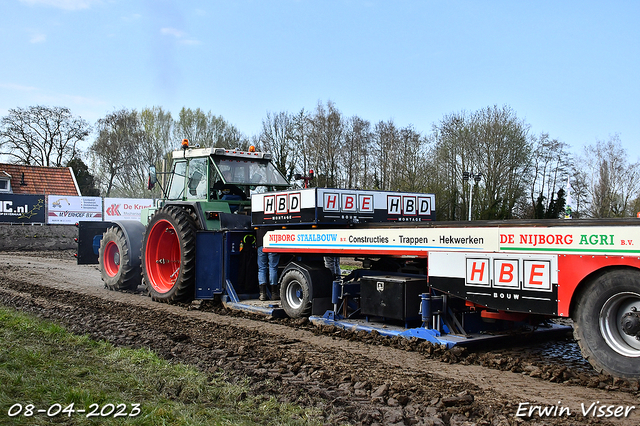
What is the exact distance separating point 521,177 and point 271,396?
31185mm

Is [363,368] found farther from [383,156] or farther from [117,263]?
[383,156]

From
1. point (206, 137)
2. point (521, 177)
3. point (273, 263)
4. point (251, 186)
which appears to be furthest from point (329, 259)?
point (206, 137)

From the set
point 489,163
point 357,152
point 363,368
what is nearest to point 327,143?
point 357,152

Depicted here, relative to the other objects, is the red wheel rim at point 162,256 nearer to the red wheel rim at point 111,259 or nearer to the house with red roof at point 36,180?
the red wheel rim at point 111,259

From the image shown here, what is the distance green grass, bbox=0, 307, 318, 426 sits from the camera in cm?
416

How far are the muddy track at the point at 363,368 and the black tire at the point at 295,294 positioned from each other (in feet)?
0.73

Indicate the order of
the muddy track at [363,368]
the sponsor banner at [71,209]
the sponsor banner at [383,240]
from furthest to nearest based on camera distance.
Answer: the sponsor banner at [71,209] → the sponsor banner at [383,240] → the muddy track at [363,368]

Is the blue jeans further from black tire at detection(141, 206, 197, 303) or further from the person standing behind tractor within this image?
black tire at detection(141, 206, 197, 303)

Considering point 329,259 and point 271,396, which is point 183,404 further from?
point 329,259

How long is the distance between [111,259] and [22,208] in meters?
17.2

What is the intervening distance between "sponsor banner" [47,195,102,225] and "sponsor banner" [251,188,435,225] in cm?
2252

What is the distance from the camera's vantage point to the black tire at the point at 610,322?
5125 mm

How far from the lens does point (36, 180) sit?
38.4 m

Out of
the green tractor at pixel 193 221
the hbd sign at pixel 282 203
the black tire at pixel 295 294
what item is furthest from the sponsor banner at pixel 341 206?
the green tractor at pixel 193 221
